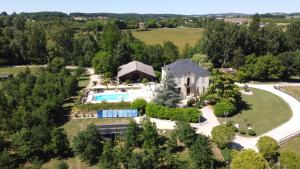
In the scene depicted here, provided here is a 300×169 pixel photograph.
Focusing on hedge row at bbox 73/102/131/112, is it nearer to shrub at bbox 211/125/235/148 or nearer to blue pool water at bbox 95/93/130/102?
blue pool water at bbox 95/93/130/102

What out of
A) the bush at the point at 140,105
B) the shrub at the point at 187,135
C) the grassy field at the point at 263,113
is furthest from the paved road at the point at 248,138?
the shrub at the point at 187,135

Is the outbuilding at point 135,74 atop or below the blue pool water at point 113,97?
atop

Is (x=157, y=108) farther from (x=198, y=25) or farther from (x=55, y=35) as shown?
(x=198, y=25)

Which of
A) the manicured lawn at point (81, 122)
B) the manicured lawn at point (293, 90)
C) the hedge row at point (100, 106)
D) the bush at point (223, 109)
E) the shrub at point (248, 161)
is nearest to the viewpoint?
the shrub at point (248, 161)

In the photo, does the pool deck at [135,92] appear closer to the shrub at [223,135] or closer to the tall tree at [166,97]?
the tall tree at [166,97]

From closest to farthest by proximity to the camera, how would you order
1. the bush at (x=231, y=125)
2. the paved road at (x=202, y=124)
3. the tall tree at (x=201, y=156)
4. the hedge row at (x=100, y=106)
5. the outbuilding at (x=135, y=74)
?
the tall tree at (x=201, y=156), the bush at (x=231, y=125), the paved road at (x=202, y=124), the hedge row at (x=100, y=106), the outbuilding at (x=135, y=74)

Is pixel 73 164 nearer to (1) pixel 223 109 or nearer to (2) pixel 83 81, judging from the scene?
(1) pixel 223 109

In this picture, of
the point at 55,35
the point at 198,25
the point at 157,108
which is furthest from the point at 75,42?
the point at 198,25
